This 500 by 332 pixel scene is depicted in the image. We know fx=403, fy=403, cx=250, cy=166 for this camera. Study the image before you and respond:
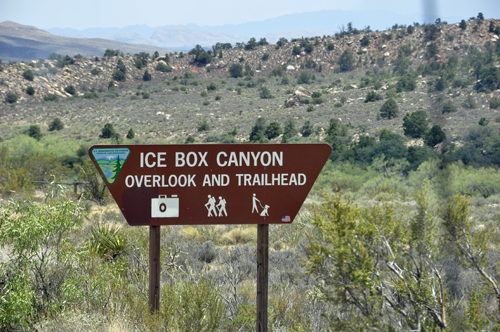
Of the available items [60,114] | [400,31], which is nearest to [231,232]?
[60,114]

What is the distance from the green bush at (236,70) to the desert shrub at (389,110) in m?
32.1

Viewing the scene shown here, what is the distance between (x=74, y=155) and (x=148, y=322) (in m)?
23.1

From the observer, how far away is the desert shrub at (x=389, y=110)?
32719mm

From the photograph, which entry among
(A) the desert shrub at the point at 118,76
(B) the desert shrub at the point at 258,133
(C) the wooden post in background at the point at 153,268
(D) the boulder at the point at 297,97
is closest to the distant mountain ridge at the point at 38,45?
(A) the desert shrub at the point at 118,76

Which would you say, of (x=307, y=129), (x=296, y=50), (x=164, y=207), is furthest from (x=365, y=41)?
(x=164, y=207)

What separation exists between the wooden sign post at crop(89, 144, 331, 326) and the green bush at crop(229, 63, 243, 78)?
5989cm

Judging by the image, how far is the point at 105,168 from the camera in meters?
2.96

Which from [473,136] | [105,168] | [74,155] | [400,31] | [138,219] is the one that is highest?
[400,31]

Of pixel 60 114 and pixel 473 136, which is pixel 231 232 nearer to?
pixel 473 136

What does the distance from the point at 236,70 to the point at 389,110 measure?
110ft

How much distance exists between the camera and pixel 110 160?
9.74 feet

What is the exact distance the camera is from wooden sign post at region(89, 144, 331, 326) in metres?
2.99

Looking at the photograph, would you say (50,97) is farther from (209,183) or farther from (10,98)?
(209,183)

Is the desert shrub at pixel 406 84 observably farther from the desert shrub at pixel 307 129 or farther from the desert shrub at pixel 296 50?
the desert shrub at pixel 296 50
